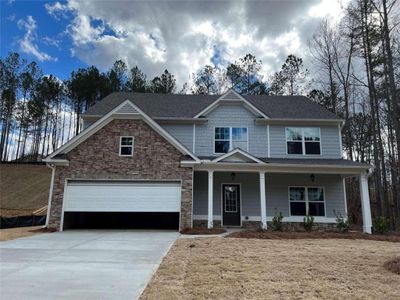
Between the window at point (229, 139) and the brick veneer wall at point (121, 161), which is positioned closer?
the brick veneer wall at point (121, 161)

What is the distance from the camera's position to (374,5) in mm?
16922

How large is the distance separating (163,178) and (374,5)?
48.3 feet

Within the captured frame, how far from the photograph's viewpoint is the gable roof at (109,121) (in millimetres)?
14258

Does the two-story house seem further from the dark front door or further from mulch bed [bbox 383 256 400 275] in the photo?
mulch bed [bbox 383 256 400 275]

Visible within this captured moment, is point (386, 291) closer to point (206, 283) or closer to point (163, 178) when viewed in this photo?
point (206, 283)

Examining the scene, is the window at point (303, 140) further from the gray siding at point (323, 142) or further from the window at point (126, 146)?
the window at point (126, 146)

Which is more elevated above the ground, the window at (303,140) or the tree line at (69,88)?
the tree line at (69,88)

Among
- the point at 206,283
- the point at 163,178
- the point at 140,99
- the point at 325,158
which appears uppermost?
the point at 140,99

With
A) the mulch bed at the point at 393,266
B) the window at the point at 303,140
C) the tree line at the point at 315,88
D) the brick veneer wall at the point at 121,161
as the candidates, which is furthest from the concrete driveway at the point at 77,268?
the tree line at the point at 315,88

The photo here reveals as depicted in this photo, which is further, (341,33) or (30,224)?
(341,33)

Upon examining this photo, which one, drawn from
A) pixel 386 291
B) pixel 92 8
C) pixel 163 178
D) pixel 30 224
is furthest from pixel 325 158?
pixel 30 224

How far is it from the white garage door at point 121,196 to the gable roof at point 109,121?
1.52 metres

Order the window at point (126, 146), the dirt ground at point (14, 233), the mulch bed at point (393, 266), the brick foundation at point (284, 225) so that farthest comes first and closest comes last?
the brick foundation at point (284, 225) → the window at point (126, 146) → the dirt ground at point (14, 233) → the mulch bed at point (393, 266)

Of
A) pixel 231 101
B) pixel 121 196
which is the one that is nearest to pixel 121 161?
pixel 121 196
